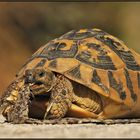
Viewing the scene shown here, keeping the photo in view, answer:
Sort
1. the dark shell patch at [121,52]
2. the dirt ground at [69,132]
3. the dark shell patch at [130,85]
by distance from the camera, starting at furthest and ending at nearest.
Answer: the dark shell patch at [121,52] → the dark shell patch at [130,85] → the dirt ground at [69,132]

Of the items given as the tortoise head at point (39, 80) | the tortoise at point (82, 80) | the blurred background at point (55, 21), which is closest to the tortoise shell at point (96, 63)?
the tortoise at point (82, 80)

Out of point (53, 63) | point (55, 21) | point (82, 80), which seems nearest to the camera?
point (82, 80)

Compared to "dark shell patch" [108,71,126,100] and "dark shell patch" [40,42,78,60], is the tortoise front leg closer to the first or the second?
"dark shell patch" [40,42,78,60]

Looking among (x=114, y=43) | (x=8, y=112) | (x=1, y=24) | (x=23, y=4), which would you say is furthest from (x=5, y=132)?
(x=23, y=4)

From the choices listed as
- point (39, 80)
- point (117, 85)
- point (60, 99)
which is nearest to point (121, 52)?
point (117, 85)

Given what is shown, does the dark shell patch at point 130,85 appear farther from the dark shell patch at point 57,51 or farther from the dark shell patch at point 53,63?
the dark shell patch at point 53,63

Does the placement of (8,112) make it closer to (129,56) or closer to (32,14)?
(129,56)

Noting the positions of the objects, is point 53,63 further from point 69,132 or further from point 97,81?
point 69,132
